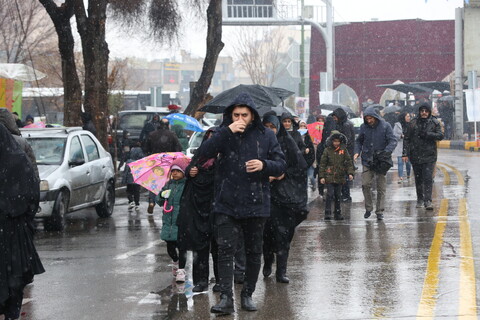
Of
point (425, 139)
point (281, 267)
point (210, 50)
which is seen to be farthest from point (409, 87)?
point (281, 267)

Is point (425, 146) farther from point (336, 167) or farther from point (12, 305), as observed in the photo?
point (12, 305)

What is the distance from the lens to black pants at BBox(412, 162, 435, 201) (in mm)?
14945

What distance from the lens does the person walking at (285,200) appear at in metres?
8.81

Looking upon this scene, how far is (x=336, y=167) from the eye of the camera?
46.5ft

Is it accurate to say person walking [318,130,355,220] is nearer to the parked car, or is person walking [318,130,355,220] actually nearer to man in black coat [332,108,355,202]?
man in black coat [332,108,355,202]

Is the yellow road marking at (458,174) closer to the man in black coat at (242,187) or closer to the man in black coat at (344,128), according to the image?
the man in black coat at (344,128)

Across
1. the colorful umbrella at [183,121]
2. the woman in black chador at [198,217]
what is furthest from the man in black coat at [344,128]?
the woman in black chador at [198,217]

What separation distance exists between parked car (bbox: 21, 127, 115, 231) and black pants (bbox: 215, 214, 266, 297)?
6040 mm

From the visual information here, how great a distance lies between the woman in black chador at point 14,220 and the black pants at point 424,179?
9.07m

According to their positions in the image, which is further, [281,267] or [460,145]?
[460,145]

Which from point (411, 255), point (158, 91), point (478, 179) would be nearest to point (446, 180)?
point (478, 179)

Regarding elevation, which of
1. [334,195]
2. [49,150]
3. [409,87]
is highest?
[409,87]

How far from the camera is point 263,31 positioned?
293 feet

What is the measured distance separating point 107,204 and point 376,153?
452cm
